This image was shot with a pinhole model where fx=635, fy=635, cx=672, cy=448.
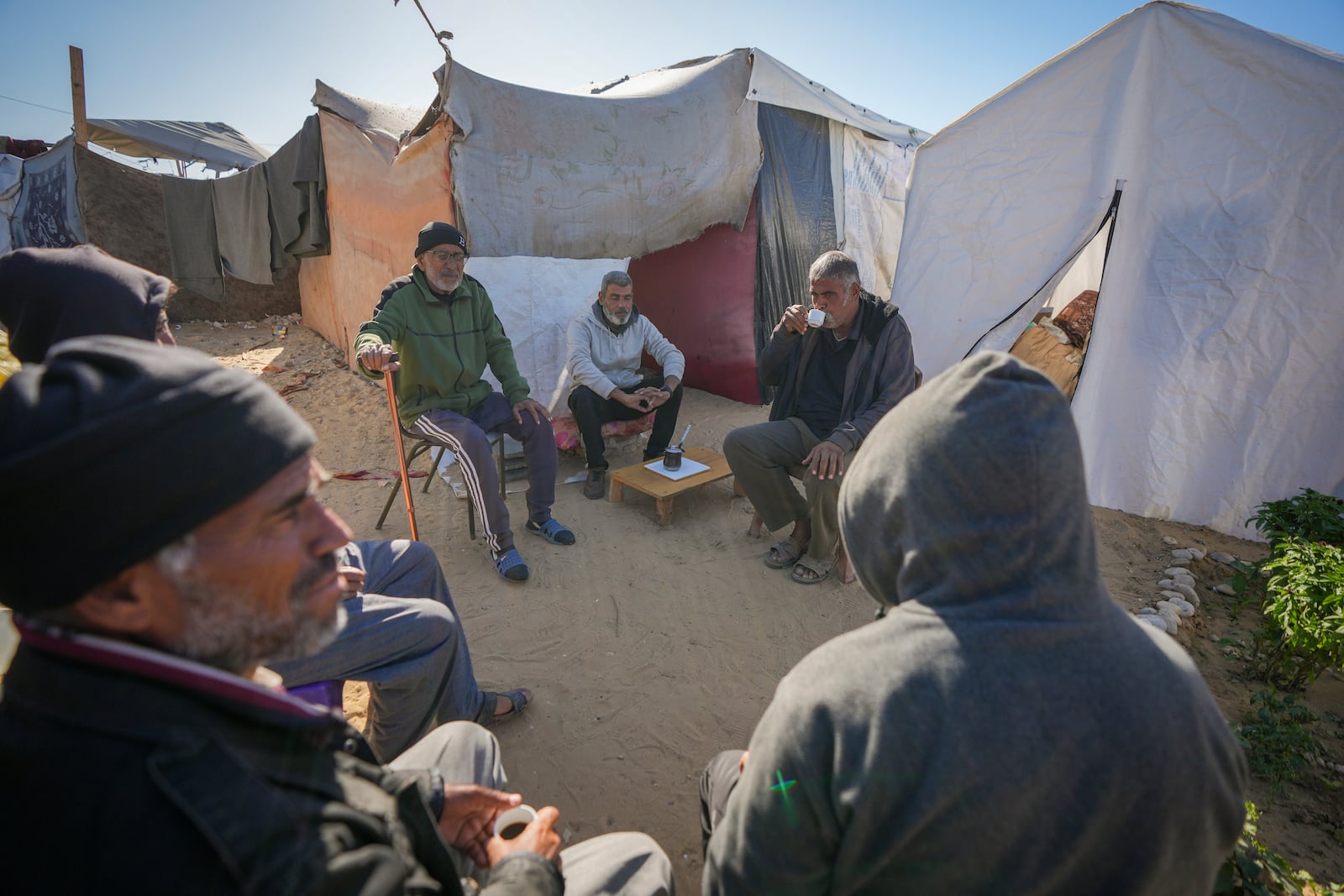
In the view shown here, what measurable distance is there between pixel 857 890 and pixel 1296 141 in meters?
5.33

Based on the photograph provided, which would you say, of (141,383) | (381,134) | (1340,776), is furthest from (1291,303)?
(381,134)

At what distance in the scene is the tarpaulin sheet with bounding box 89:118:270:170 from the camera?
49.0 ft

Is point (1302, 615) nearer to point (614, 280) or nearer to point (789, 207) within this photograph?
point (614, 280)

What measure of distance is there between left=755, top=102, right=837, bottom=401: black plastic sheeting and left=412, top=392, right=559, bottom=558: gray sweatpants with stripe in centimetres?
330

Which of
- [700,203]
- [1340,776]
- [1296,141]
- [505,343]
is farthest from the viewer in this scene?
[700,203]

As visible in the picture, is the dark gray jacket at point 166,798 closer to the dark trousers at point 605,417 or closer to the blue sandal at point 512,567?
the blue sandal at point 512,567

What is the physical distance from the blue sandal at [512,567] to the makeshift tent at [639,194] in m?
2.23

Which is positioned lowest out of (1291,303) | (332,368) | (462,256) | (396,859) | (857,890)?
(332,368)

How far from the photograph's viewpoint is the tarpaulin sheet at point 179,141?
1493 centimetres

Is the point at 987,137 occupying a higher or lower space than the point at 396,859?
higher

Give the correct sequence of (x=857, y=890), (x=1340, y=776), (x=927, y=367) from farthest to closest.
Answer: (x=927, y=367), (x=1340, y=776), (x=857, y=890)

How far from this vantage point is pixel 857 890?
1.12 metres

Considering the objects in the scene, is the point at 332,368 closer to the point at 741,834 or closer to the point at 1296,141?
the point at 741,834

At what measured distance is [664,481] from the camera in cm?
459
